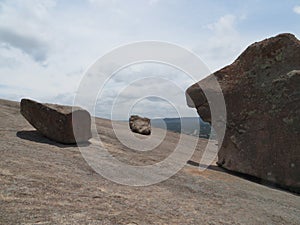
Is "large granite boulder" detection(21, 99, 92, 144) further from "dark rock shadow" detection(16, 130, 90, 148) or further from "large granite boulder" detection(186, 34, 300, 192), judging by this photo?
"large granite boulder" detection(186, 34, 300, 192)

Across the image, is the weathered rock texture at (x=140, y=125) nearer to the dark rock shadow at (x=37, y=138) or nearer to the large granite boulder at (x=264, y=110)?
the large granite boulder at (x=264, y=110)

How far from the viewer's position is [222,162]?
37.9ft

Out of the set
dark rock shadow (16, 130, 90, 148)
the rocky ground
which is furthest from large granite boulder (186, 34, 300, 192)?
dark rock shadow (16, 130, 90, 148)

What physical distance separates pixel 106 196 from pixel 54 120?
200 inches

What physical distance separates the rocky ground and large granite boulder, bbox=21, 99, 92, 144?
536 mm

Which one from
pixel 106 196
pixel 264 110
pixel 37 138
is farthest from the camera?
pixel 264 110

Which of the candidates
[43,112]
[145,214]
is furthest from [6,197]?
[43,112]

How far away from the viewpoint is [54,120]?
1007 centimetres

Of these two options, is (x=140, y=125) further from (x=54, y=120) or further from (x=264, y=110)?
(x=264, y=110)

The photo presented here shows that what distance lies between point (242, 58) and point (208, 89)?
5.89 feet

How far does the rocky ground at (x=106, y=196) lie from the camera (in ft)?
15.6

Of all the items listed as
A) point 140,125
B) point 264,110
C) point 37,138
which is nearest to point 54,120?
point 37,138

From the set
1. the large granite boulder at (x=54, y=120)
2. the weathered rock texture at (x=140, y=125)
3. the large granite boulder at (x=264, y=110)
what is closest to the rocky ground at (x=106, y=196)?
the large granite boulder at (x=54, y=120)

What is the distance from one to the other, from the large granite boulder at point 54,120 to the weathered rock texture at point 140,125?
805 centimetres
